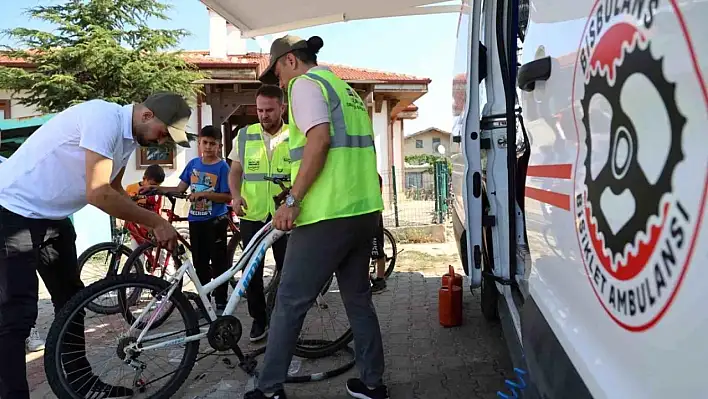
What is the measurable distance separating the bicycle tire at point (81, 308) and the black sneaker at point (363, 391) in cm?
93

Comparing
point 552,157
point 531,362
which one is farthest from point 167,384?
point 552,157

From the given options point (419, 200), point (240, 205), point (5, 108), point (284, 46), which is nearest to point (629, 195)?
point (284, 46)

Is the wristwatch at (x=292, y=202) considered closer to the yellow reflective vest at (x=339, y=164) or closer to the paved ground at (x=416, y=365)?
the yellow reflective vest at (x=339, y=164)

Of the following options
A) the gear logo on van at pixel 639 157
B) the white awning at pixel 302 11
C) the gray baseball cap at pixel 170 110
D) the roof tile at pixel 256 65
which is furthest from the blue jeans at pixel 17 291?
the roof tile at pixel 256 65

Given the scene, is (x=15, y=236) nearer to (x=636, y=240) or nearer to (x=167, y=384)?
(x=167, y=384)

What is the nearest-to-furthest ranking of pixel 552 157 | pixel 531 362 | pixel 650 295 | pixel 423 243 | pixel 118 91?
1. pixel 650 295
2. pixel 552 157
3. pixel 531 362
4. pixel 423 243
5. pixel 118 91

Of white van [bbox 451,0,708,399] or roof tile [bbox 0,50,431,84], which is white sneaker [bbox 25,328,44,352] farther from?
roof tile [bbox 0,50,431,84]

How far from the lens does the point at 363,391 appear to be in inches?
121

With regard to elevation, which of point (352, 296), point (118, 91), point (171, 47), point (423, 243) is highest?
point (171, 47)

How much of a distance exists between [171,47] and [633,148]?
14393 millimetres

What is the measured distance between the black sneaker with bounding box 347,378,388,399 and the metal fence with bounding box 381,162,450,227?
726 centimetres

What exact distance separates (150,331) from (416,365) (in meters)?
1.72

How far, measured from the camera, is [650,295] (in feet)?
3.00

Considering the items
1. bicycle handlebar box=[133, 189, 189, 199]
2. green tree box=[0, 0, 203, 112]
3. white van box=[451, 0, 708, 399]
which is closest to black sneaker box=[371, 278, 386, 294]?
bicycle handlebar box=[133, 189, 189, 199]
